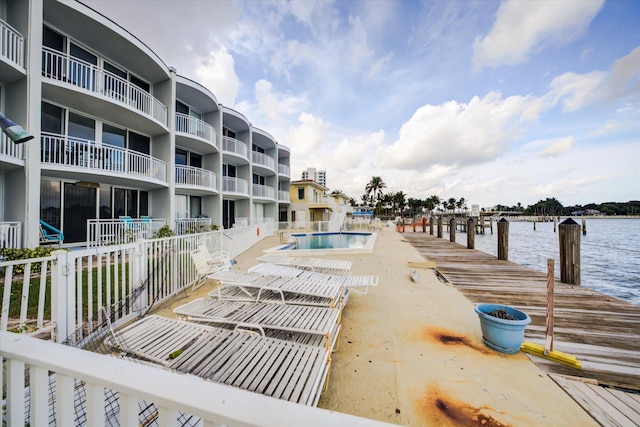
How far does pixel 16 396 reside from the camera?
1.10m

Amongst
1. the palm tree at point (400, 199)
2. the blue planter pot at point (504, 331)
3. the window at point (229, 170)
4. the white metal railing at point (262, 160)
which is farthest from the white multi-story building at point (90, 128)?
the palm tree at point (400, 199)

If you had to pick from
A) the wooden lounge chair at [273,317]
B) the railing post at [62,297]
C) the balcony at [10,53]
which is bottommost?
the wooden lounge chair at [273,317]

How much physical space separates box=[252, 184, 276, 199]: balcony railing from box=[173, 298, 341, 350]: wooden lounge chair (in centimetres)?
1807

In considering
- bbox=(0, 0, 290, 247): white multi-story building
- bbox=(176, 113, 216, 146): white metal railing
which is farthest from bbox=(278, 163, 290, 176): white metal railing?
bbox=(176, 113, 216, 146): white metal railing

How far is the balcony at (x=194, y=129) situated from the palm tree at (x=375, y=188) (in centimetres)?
5438

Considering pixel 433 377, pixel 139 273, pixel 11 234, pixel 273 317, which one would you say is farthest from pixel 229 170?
pixel 433 377

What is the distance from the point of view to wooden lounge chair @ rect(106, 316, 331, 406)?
78.6 inches

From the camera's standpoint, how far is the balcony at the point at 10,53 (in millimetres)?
7082

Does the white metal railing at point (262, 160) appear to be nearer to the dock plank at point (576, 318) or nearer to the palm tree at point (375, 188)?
the dock plank at point (576, 318)

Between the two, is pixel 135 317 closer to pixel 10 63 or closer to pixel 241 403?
pixel 241 403

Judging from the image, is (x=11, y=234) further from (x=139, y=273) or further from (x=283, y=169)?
(x=283, y=169)

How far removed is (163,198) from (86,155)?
156 inches

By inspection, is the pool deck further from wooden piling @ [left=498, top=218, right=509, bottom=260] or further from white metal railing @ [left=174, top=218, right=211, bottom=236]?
white metal railing @ [left=174, top=218, right=211, bottom=236]

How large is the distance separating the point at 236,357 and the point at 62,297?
2365 millimetres
